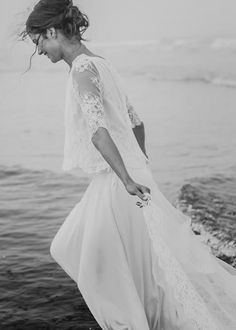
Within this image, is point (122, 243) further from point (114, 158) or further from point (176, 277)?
point (114, 158)

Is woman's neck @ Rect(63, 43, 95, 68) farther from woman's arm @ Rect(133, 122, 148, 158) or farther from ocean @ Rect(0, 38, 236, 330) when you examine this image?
ocean @ Rect(0, 38, 236, 330)

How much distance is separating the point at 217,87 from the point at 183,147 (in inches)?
28.3

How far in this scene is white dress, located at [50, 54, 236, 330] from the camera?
297 cm

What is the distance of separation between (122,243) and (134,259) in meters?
0.11

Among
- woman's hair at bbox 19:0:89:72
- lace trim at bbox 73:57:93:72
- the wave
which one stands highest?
woman's hair at bbox 19:0:89:72

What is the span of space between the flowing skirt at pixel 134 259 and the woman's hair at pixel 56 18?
631 mm

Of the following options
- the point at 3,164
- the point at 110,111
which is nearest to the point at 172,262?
the point at 110,111

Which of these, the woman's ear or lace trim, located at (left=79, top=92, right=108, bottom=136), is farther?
the woman's ear

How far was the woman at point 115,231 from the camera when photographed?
2.97 meters

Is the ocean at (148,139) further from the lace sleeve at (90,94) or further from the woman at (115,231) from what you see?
the lace sleeve at (90,94)

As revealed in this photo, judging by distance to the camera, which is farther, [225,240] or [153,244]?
[225,240]

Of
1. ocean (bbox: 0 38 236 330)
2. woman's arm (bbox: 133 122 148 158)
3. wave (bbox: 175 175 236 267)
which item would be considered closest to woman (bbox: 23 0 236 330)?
woman's arm (bbox: 133 122 148 158)

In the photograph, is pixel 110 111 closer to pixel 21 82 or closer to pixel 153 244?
pixel 153 244

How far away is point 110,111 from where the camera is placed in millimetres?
3061
